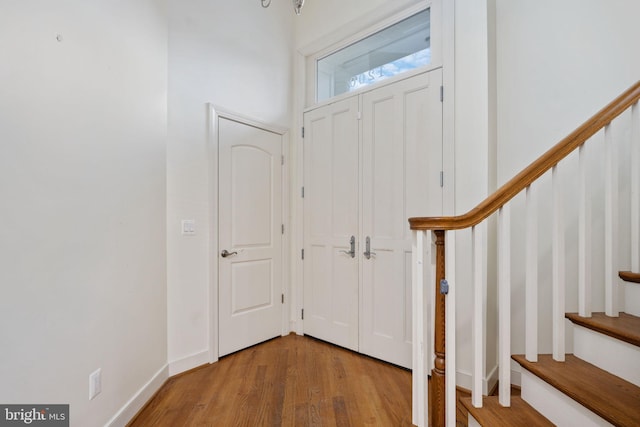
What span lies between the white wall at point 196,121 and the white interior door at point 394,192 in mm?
1225

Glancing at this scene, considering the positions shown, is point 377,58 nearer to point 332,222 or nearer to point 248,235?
point 332,222

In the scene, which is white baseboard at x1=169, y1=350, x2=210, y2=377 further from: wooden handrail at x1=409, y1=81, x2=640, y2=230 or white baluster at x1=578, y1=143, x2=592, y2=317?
white baluster at x1=578, y1=143, x2=592, y2=317

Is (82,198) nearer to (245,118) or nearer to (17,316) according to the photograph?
(17,316)

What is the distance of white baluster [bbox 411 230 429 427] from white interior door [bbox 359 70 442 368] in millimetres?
727

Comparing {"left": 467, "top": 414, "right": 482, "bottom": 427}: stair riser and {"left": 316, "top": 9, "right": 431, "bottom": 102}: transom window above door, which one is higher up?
{"left": 316, "top": 9, "right": 431, "bottom": 102}: transom window above door

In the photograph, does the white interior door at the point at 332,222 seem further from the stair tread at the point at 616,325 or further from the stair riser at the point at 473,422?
the stair tread at the point at 616,325

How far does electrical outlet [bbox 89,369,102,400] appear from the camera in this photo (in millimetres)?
1446

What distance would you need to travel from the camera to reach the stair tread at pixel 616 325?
3.98 ft

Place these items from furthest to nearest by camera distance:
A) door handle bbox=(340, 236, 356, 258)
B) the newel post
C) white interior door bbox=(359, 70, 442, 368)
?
1. door handle bbox=(340, 236, 356, 258)
2. white interior door bbox=(359, 70, 442, 368)
3. the newel post

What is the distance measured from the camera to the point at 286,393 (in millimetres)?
2004

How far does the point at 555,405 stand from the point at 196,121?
2.77 metres

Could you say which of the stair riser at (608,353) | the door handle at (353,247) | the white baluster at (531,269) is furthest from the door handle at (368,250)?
the stair riser at (608,353)

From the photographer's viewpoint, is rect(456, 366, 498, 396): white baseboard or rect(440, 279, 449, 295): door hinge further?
rect(456, 366, 498, 396): white baseboard

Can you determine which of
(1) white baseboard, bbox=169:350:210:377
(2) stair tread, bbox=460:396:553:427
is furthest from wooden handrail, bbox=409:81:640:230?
(1) white baseboard, bbox=169:350:210:377
